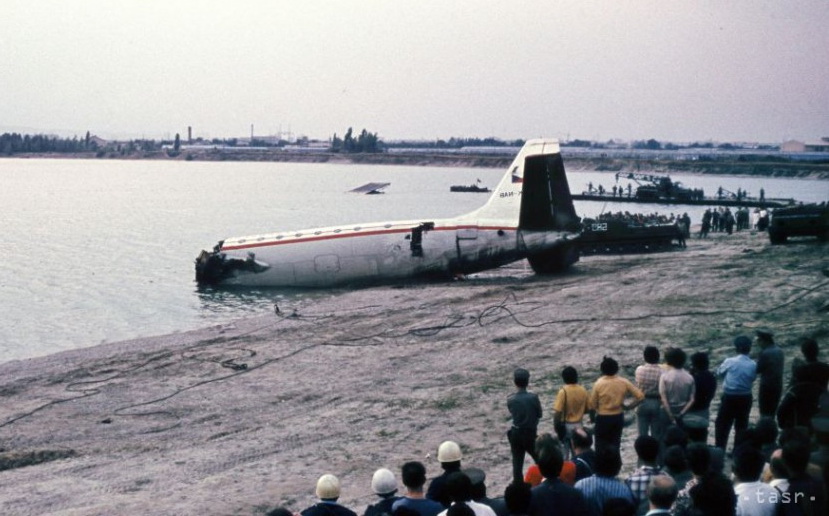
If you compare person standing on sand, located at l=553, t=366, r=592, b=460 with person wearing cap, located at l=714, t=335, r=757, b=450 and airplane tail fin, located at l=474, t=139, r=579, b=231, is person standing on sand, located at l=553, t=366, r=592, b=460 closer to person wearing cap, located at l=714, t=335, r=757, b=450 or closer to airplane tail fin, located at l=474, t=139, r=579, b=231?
person wearing cap, located at l=714, t=335, r=757, b=450

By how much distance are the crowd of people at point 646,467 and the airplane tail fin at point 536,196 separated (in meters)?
24.0

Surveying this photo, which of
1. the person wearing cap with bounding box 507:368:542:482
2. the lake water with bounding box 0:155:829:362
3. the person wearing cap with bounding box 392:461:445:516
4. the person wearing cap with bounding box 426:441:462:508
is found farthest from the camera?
the lake water with bounding box 0:155:829:362

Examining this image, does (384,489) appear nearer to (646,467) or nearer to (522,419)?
(646,467)

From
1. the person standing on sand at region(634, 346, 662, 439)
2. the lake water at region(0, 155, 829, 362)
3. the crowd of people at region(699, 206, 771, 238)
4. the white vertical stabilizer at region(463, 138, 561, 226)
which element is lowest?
→ the lake water at region(0, 155, 829, 362)

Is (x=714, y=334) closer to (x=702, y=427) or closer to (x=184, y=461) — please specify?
(x=702, y=427)

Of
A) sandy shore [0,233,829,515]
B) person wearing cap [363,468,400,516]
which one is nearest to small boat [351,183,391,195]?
sandy shore [0,233,829,515]

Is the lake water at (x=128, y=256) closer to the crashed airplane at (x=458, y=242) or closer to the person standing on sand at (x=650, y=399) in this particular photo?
the crashed airplane at (x=458, y=242)

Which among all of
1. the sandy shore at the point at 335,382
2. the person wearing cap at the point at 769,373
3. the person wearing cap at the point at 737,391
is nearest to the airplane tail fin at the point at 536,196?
the sandy shore at the point at 335,382

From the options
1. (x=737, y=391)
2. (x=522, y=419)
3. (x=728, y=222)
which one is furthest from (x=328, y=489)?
(x=728, y=222)

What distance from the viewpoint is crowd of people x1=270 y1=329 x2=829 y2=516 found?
644cm

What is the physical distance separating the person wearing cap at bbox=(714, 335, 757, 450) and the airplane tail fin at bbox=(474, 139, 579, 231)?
23516 mm

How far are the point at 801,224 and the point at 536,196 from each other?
1289 cm

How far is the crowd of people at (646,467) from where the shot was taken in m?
6.44

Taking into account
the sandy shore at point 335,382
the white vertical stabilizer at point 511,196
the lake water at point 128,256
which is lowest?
the lake water at point 128,256
